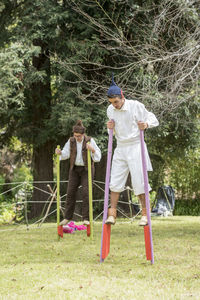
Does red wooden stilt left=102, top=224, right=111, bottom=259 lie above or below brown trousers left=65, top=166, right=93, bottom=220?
below

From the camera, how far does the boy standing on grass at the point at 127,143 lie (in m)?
6.49

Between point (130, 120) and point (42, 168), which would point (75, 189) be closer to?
point (130, 120)

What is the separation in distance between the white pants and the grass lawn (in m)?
0.90

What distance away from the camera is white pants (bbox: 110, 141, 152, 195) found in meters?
6.49

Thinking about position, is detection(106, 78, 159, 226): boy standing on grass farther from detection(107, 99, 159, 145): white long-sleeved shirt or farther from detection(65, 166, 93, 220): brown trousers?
detection(65, 166, 93, 220): brown trousers

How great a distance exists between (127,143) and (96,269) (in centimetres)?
160

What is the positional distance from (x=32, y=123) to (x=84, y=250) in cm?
779

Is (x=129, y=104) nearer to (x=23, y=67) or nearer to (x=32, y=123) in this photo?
(x=23, y=67)

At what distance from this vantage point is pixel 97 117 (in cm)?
1336

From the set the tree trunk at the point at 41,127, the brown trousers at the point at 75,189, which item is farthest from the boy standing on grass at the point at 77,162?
the tree trunk at the point at 41,127

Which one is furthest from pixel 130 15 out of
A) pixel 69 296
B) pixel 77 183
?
pixel 69 296

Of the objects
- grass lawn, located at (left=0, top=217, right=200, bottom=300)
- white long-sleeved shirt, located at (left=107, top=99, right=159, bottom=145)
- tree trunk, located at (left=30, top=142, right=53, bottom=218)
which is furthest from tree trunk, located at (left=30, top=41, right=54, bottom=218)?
white long-sleeved shirt, located at (left=107, top=99, right=159, bottom=145)

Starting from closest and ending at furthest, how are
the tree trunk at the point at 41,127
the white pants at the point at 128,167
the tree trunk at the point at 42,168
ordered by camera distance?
the white pants at the point at 128,167 < the tree trunk at the point at 41,127 < the tree trunk at the point at 42,168

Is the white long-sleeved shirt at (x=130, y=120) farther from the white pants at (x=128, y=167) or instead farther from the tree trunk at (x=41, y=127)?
the tree trunk at (x=41, y=127)
